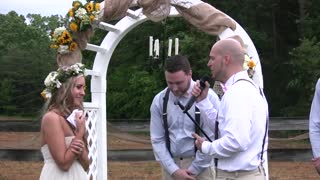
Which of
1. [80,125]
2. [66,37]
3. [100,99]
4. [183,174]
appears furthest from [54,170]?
[100,99]

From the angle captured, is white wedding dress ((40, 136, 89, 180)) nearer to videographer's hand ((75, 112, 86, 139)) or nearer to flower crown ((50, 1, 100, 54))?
videographer's hand ((75, 112, 86, 139))

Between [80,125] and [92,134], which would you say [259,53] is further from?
[80,125]

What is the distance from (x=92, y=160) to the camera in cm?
617

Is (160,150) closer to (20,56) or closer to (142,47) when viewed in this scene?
(142,47)

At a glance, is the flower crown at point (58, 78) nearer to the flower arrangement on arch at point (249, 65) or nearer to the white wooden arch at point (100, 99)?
the white wooden arch at point (100, 99)

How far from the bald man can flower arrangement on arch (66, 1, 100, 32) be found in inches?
84.1

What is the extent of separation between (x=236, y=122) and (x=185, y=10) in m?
2.45

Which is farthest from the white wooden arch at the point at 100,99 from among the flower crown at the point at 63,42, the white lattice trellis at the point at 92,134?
the flower crown at the point at 63,42

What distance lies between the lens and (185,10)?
5.69m

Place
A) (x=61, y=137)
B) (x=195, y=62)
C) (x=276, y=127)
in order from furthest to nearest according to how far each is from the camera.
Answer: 1. (x=195, y=62)
2. (x=276, y=127)
3. (x=61, y=137)

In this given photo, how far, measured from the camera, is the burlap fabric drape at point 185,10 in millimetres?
5613

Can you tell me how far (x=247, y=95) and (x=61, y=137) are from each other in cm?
138

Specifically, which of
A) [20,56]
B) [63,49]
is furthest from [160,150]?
[20,56]

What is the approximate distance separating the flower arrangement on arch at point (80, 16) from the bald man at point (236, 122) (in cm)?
214
